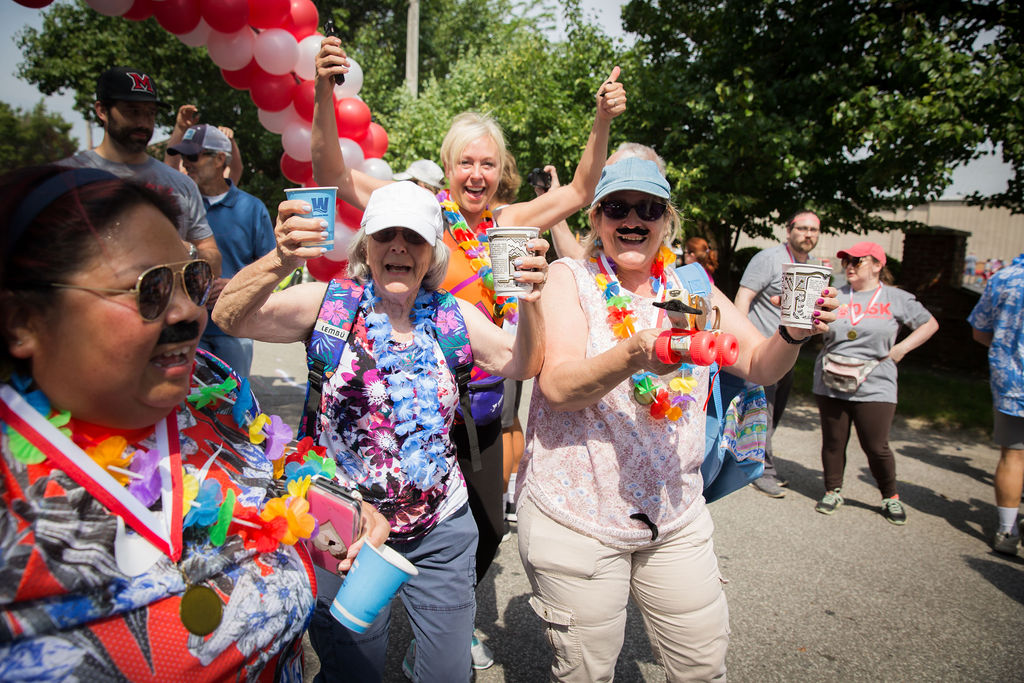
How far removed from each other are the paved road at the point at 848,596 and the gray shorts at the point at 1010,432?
76cm

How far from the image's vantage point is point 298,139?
478 centimetres

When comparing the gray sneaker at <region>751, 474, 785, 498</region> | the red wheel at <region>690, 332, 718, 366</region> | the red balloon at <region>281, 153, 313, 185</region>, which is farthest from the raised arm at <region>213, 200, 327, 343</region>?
the gray sneaker at <region>751, 474, 785, 498</region>

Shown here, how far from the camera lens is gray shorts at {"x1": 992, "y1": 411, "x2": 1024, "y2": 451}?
403 centimetres

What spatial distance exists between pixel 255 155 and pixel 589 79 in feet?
47.6

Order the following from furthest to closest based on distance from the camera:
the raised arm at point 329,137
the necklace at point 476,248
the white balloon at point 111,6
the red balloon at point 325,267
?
1. the red balloon at point 325,267
2. the white balloon at point 111,6
3. the necklace at point 476,248
4. the raised arm at point 329,137

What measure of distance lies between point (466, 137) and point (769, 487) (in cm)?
377

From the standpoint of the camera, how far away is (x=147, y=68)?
52.0 feet

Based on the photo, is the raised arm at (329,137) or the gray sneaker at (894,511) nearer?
the raised arm at (329,137)

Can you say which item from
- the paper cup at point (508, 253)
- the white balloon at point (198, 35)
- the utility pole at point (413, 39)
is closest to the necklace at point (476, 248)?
the paper cup at point (508, 253)

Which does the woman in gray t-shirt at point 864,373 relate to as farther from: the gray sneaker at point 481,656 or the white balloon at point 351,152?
the white balloon at point 351,152

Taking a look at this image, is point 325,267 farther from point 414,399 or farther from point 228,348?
point 414,399

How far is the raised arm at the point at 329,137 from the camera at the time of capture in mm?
2479

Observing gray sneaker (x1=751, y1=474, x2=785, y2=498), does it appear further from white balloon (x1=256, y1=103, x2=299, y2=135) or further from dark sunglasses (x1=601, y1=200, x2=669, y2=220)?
white balloon (x1=256, y1=103, x2=299, y2=135)

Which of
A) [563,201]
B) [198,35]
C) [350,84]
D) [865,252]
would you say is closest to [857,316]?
[865,252]
